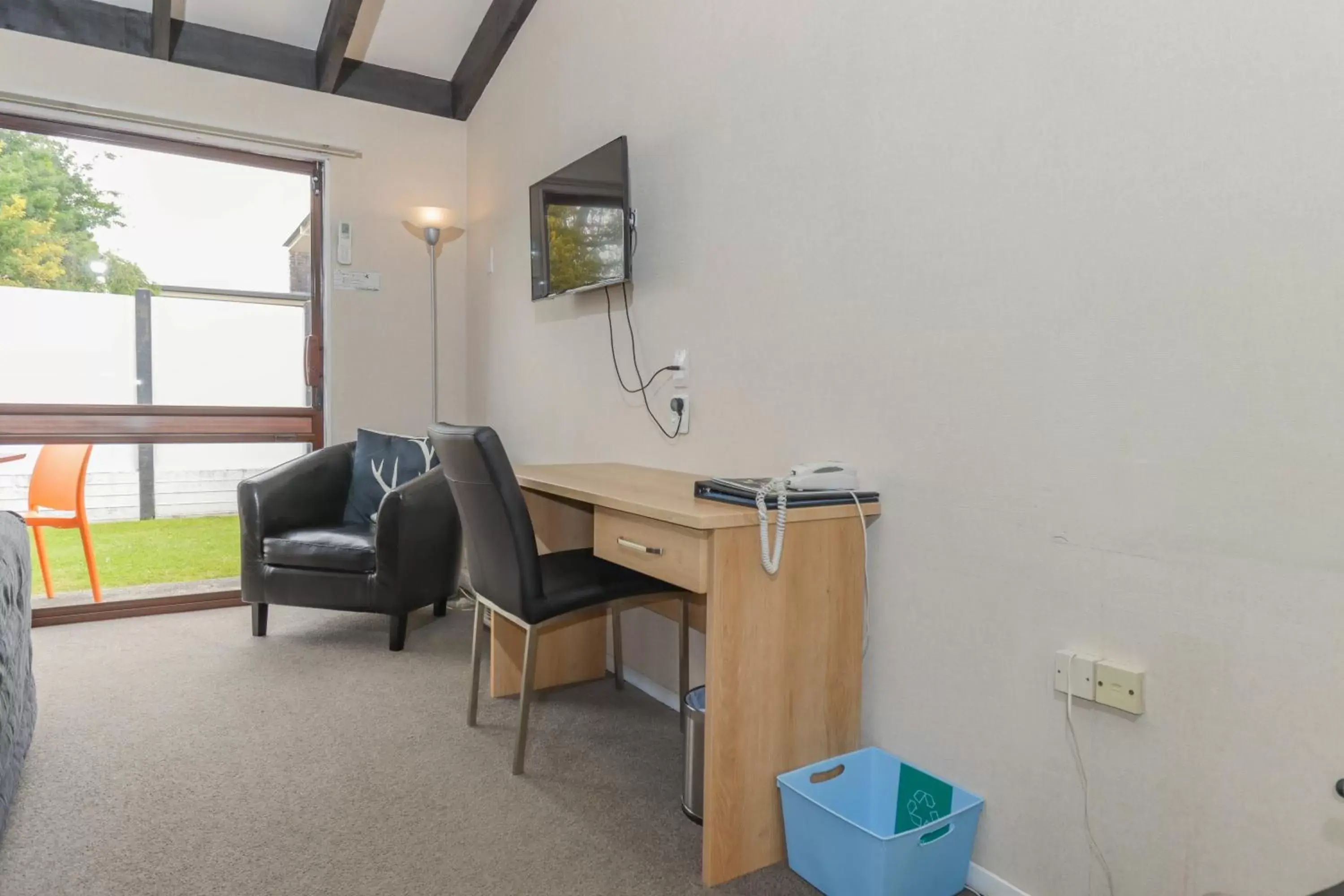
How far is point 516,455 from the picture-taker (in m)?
3.74

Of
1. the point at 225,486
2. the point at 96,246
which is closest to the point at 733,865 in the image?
the point at 225,486

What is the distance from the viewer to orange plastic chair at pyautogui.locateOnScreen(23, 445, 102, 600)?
347cm

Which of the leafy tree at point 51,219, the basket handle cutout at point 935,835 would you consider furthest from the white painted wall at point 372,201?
the basket handle cutout at point 935,835

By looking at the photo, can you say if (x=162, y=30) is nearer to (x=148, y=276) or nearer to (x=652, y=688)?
(x=148, y=276)

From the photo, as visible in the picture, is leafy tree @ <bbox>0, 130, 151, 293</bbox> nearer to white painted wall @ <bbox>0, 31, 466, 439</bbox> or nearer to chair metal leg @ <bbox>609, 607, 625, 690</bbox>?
white painted wall @ <bbox>0, 31, 466, 439</bbox>

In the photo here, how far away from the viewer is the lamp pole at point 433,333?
4207 millimetres

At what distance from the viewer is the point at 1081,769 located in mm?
1446

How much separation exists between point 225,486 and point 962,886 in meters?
3.66

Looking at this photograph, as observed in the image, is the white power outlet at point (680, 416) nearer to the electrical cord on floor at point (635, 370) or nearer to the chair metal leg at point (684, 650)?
the electrical cord on floor at point (635, 370)

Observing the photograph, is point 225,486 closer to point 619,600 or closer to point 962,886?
point 619,600

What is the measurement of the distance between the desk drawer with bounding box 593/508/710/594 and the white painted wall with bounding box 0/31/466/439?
2436 mm

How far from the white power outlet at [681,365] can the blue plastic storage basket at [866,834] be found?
122 cm

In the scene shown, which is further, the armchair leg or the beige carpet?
the armchair leg

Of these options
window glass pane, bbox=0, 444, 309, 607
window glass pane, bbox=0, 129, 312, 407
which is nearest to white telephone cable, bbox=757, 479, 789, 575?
window glass pane, bbox=0, 444, 309, 607
